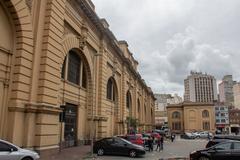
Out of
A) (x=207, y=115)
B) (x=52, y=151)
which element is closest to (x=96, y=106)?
(x=52, y=151)

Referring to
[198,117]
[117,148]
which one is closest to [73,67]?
[117,148]

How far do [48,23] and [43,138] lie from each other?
7.02 metres

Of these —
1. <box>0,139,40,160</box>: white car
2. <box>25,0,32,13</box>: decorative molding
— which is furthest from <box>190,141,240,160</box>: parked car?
<box>25,0,32,13</box>: decorative molding

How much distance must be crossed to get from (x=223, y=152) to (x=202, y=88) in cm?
16486

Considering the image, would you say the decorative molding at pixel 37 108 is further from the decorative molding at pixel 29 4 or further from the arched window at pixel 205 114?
the arched window at pixel 205 114

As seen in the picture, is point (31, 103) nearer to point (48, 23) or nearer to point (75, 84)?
point (48, 23)

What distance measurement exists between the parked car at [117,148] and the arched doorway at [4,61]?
8245mm

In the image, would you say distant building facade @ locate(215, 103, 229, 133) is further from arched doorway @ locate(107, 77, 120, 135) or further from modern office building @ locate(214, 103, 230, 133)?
arched doorway @ locate(107, 77, 120, 135)

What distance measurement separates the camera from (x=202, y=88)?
6870 inches

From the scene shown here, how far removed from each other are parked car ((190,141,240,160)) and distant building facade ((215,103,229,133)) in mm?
93632

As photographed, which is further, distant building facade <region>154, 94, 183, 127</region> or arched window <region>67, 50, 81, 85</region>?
distant building facade <region>154, 94, 183, 127</region>

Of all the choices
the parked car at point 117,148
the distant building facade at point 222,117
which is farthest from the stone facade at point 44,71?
the distant building facade at point 222,117

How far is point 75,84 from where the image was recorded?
24984 mm

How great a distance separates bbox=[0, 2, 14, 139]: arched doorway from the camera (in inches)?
584
